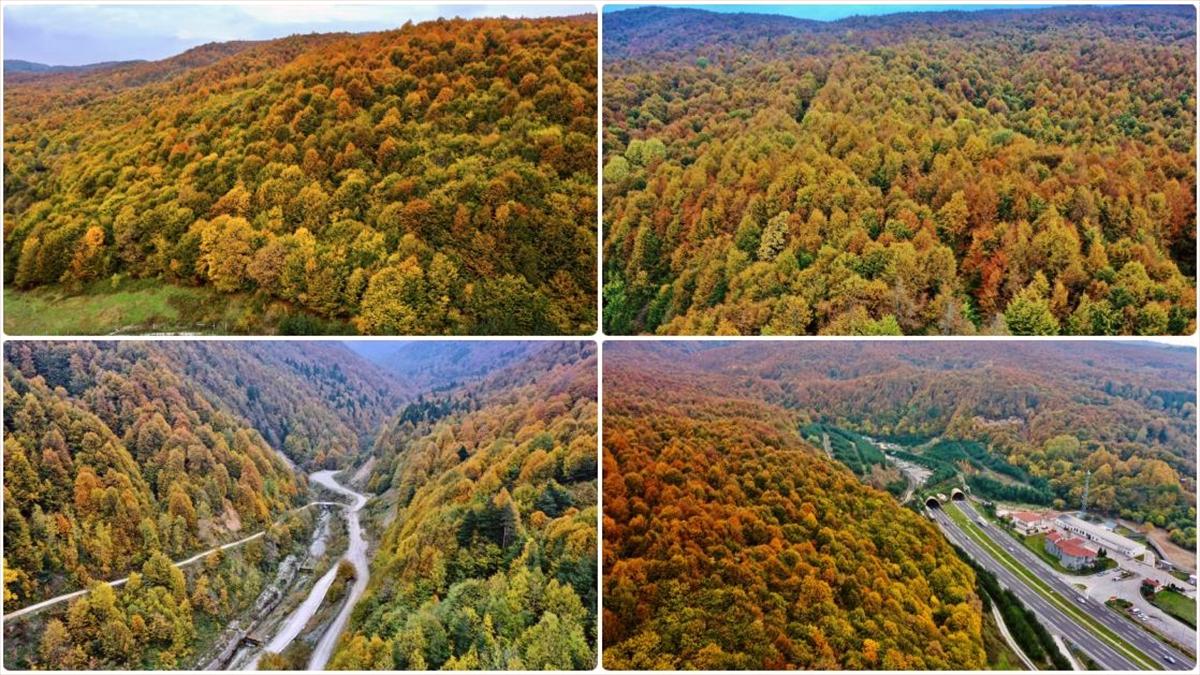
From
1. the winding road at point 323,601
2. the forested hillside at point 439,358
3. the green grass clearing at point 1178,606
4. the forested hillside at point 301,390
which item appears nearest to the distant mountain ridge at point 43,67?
the forested hillside at point 301,390

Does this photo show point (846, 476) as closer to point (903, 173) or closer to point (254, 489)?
point (903, 173)

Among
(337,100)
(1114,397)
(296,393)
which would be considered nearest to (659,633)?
(296,393)

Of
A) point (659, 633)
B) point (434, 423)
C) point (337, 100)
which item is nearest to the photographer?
point (659, 633)

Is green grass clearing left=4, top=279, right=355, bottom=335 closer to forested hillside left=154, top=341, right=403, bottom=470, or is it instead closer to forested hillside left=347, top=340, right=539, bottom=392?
forested hillside left=154, top=341, right=403, bottom=470

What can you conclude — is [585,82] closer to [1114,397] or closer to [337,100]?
[337,100]

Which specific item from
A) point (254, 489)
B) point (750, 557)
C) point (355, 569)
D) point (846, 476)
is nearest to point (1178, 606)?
point (846, 476)

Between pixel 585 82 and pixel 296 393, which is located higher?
pixel 585 82
